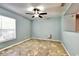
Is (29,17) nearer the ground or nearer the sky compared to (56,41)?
nearer the sky

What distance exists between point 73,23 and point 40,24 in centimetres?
84

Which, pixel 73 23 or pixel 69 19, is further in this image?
pixel 73 23

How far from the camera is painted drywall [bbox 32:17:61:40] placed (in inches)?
69.8

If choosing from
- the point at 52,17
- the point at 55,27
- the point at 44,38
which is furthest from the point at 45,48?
the point at 52,17

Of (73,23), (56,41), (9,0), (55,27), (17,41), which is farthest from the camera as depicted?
(73,23)

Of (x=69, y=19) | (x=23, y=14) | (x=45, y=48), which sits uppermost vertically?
(x=23, y=14)

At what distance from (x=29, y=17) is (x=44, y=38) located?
1.91 feet

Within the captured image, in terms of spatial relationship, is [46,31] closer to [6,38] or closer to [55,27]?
[55,27]

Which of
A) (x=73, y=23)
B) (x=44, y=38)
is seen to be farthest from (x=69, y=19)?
(x=44, y=38)

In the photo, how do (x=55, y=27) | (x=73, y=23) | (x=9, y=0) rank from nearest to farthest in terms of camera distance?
(x=9, y=0) → (x=55, y=27) → (x=73, y=23)

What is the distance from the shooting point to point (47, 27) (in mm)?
1803

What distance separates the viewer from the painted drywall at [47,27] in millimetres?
1773

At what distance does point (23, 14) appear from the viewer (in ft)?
6.16

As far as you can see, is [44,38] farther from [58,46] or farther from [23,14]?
[23,14]
